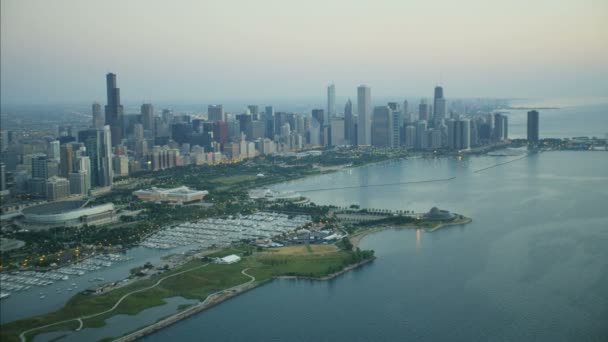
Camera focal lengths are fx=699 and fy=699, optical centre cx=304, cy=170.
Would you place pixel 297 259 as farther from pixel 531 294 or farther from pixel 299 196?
pixel 299 196

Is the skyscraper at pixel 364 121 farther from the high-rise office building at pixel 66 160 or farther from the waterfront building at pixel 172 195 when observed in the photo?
the high-rise office building at pixel 66 160

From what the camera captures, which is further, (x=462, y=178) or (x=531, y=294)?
(x=462, y=178)

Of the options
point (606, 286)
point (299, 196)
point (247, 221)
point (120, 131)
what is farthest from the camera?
point (120, 131)

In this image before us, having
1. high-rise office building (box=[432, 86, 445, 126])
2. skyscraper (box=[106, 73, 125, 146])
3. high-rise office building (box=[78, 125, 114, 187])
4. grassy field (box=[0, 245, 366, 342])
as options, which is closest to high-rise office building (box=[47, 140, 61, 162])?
high-rise office building (box=[78, 125, 114, 187])

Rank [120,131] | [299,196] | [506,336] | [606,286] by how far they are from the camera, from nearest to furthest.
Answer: [506,336] < [606,286] < [299,196] < [120,131]

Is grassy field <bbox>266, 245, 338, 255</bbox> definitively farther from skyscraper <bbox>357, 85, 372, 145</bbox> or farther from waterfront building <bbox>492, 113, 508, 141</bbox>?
waterfront building <bbox>492, 113, 508, 141</bbox>

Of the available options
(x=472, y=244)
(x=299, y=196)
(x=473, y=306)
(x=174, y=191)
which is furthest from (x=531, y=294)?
(x=174, y=191)

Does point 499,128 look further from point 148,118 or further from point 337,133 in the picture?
point 148,118
